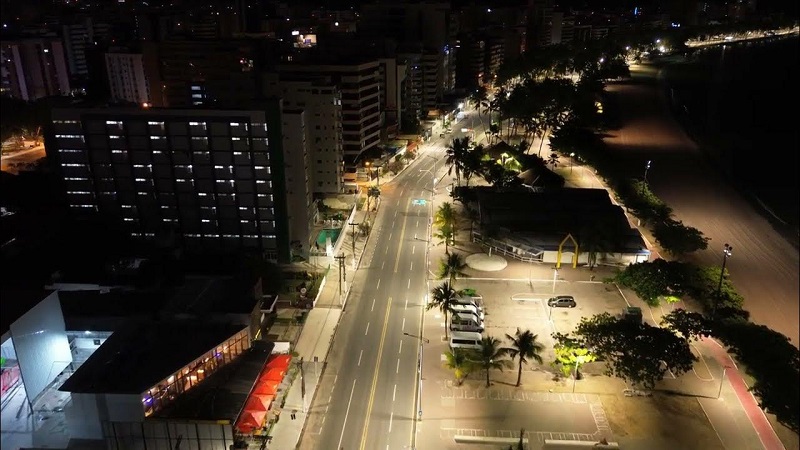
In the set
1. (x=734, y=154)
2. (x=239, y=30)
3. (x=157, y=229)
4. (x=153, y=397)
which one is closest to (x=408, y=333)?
(x=153, y=397)

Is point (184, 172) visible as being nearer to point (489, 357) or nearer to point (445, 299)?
point (445, 299)

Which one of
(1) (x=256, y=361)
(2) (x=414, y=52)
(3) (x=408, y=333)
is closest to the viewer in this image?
(1) (x=256, y=361)

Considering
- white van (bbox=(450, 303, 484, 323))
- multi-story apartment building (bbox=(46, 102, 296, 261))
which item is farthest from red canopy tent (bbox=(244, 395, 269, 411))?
multi-story apartment building (bbox=(46, 102, 296, 261))

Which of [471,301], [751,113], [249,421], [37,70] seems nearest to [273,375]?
[249,421]

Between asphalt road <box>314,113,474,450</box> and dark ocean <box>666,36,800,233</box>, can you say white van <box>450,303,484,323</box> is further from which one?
dark ocean <box>666,36,800,233</box>

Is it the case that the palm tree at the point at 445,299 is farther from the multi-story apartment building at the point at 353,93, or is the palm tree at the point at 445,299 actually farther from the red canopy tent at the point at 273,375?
the multi-story apartment building at the point at 353,93

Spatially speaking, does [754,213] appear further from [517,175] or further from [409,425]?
[409,425]

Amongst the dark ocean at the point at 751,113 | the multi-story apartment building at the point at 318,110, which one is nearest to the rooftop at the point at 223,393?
the dark ocean at the point at 751,113

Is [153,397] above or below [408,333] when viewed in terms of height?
above
